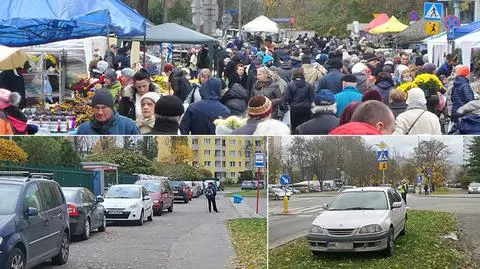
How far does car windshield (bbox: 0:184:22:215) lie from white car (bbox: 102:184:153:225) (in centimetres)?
91

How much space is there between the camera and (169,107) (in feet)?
28.1

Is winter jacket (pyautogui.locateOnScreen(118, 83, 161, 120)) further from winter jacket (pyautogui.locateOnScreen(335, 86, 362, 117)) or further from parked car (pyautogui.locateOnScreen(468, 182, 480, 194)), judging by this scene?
parked car (pyautogui.locateOnScreen(468, 182, 480, 194))

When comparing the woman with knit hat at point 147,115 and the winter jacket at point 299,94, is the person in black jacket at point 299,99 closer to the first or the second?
the winter jacket at point 299,94

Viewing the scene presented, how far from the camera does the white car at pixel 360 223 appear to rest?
6523 mm

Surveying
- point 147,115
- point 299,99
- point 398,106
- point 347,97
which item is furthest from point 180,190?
point 299,99

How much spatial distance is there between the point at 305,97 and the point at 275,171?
8.72m

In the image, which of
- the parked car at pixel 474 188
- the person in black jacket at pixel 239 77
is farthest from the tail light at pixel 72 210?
the person in black jacket at pixel 239 77

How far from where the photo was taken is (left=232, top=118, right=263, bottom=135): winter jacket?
24.7 feet

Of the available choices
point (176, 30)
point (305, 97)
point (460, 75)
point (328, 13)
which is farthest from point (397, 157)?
point (328, 13)

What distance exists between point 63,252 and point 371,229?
241 cm

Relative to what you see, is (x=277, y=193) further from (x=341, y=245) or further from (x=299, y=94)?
(x=299, y=94)

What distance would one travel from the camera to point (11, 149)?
265 inches

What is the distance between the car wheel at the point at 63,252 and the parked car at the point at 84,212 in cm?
12

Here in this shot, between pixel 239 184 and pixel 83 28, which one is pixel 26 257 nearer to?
pixel 239 184
